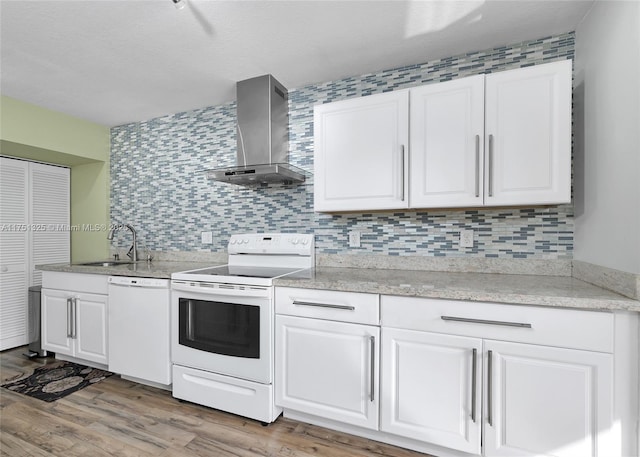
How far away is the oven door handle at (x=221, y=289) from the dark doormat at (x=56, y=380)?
1.17m

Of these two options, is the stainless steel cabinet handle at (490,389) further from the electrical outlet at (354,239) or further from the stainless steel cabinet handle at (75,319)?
the stainless steel cabinet handle at (75,319)

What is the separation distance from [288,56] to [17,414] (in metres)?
2.91

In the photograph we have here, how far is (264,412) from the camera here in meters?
1.81

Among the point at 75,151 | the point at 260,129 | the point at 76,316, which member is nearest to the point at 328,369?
the point at 260,129

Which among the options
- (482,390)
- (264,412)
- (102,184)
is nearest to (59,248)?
(102,184)

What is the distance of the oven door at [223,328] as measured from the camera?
181 centimetres

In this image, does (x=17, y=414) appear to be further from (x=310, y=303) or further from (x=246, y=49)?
(x=246, y=49)

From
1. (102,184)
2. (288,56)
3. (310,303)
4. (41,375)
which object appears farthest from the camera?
(102,184)

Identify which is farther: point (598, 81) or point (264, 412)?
point (264, 412)

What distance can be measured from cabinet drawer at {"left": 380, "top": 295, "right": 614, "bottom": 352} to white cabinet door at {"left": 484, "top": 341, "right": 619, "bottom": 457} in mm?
41

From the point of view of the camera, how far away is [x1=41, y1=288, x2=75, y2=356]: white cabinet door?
2613 mm

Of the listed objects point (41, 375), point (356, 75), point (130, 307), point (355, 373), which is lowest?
point (41, 375)

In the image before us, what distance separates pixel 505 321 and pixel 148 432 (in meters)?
2.00

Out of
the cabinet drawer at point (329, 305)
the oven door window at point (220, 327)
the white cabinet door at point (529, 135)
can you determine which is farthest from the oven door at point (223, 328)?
the white cabinet door at point (529, 135)
